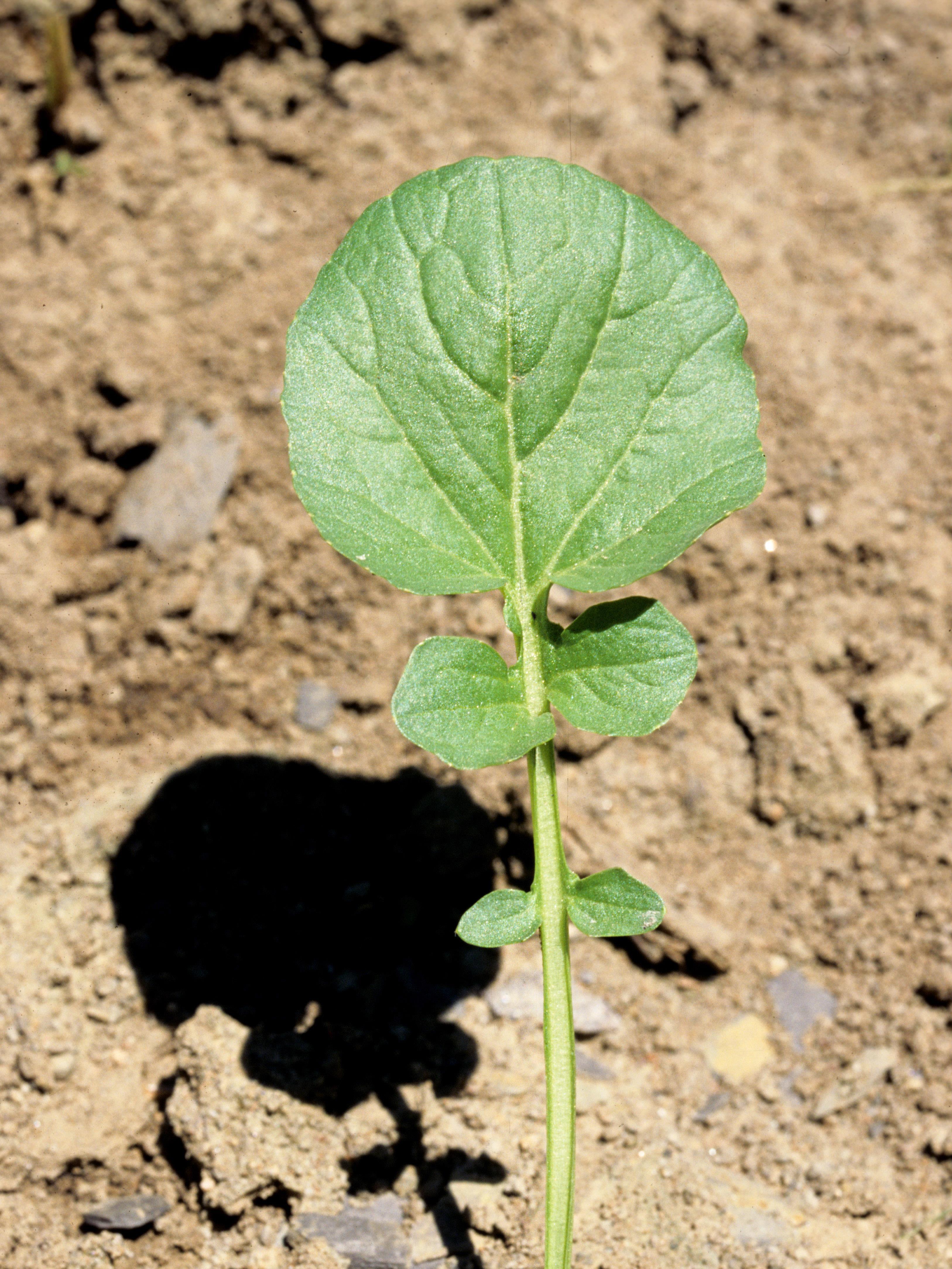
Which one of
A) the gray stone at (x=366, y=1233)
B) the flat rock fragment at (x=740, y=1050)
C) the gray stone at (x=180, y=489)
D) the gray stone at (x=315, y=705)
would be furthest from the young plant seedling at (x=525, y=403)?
the gray stone at (x=180, y=489)

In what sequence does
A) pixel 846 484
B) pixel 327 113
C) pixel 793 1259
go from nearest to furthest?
pixel 793 1259
pixel 846 484
pixel 327 113

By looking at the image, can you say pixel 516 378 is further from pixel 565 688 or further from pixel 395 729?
pixel 395 729

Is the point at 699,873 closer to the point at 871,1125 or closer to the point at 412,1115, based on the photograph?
the point at 871,1125

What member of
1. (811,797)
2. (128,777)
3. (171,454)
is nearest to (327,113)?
(171,454)

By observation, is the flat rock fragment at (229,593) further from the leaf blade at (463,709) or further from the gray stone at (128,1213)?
the gray stone at (128,1213)

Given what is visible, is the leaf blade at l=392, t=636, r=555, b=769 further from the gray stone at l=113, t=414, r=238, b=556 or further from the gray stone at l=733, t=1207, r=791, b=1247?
the gray stone at l=113, t=414, r=238, b=556

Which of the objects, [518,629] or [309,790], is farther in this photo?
[309,790]
